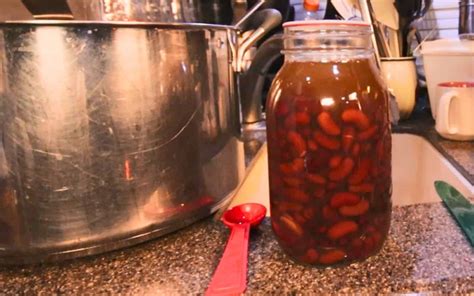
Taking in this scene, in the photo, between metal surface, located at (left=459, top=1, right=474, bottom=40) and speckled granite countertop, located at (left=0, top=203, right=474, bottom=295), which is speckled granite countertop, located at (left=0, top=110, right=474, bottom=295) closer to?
speckled granite countertop, located at (left=0, top=203, right=474, bottom=295)

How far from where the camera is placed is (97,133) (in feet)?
1.41

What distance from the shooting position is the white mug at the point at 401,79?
97cm

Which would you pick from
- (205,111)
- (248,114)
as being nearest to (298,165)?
(205,111)

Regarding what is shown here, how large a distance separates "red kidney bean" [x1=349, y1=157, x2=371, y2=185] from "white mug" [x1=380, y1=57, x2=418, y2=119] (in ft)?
1.97

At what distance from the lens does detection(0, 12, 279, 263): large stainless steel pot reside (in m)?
0.41

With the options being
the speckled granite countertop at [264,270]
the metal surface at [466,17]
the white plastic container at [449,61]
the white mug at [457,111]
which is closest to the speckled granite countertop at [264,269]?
the speckled granite countertop at [264,270]

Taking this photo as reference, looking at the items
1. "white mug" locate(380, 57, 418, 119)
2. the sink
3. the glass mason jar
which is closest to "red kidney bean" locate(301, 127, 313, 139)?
the glass mason jar

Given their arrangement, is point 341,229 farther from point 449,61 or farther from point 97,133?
point 449,61

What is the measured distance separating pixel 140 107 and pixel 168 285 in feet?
0.53

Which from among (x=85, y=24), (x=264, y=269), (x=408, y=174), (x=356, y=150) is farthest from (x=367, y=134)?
(x=408, y=174)

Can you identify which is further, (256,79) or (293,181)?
(256,79)

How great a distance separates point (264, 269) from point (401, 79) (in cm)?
66

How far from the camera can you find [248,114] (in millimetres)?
1049

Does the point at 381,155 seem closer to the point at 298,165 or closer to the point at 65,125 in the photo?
the point at 298,165
